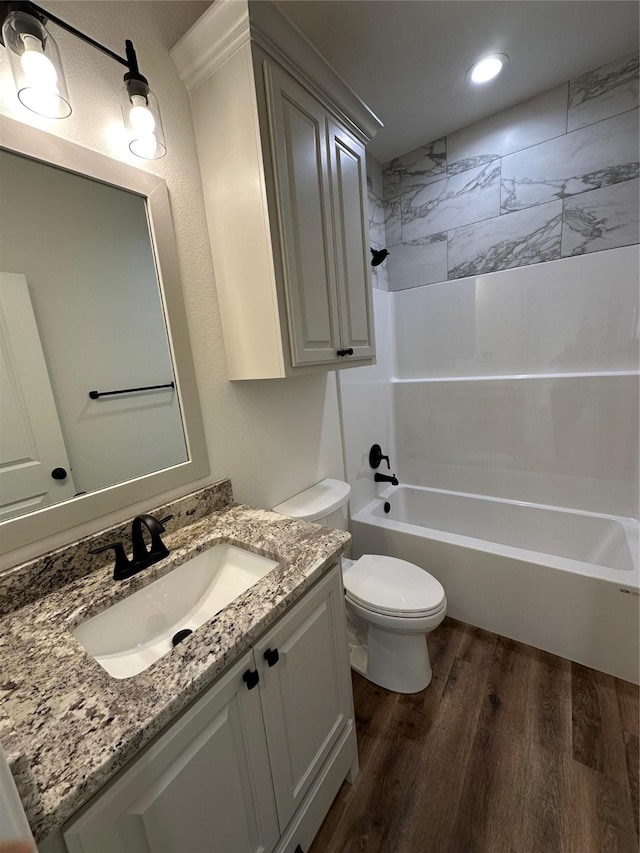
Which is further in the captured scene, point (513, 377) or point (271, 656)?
point (513, 377)

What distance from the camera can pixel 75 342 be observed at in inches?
37.4

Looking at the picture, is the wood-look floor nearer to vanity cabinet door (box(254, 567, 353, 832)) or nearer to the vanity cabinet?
the vanity cabinet

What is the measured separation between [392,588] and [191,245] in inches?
60.3

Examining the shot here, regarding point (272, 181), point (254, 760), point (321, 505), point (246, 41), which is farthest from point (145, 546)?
point (246, 41)

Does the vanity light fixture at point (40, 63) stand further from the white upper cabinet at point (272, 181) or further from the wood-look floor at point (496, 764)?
the wood-look floor at point (496, 764)

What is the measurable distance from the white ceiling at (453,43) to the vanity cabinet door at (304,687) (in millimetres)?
2074

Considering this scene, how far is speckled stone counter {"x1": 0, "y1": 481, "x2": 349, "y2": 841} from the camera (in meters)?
0.48

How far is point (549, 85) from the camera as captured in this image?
72.8 inches

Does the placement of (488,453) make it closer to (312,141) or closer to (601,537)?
(601,537)

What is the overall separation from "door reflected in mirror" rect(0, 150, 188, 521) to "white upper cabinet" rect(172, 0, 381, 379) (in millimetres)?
257

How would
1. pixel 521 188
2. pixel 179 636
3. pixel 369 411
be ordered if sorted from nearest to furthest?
pixel 179 636
pixel 521 188
pixel 369 411

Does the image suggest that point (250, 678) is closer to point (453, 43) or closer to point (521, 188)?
point (453, 43)

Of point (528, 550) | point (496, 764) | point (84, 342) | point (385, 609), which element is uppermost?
point (84, 342)

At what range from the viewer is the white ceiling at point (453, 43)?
1.36 m
